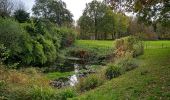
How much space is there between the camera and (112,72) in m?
25.5

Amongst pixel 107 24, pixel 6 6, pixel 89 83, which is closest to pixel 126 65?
pixel 89 83

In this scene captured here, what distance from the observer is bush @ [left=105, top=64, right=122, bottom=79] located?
25.3 metres

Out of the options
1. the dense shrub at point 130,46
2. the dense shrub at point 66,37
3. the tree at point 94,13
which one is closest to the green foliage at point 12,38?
the dense shrub at point 130,46

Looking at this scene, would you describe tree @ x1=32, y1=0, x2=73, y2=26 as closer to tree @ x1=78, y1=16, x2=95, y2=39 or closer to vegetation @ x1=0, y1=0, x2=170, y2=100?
vegetation @ x1=0, y1=0, x2=170, y2=100

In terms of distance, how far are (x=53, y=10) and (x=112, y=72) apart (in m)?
78.2

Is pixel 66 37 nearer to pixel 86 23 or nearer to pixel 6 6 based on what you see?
pixel 6 6

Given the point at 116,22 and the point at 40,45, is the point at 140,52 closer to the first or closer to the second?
the point at 40,45

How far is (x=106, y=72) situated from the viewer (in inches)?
1008

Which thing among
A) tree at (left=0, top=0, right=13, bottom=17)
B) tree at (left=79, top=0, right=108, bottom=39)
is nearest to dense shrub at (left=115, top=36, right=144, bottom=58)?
tree at (left=0, top=0, right=13, bottom=17)

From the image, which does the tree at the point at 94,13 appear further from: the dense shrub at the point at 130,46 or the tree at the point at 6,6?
the dense shrub at the point at 130,46

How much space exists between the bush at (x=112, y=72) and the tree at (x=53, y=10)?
76454mm

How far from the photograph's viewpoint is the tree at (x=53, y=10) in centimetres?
10073

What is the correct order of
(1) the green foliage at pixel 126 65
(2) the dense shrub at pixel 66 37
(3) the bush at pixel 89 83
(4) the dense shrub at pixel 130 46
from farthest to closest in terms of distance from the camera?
(2) the dense shrub at pixel 66 37 < (4) the dense shrub at pixel 130 46 < (1) the green foliage at pixel 126 65 < (3) the bush at pixel 89 83

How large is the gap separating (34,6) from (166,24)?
70.1m
